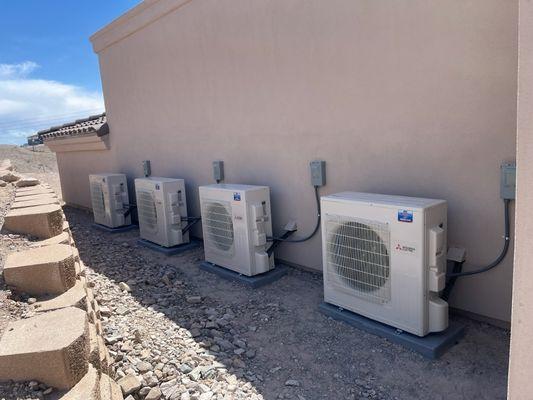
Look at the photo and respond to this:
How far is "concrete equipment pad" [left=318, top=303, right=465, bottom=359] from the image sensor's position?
2.43 metres

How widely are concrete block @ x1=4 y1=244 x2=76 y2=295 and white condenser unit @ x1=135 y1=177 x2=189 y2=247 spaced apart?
3135 millimetres

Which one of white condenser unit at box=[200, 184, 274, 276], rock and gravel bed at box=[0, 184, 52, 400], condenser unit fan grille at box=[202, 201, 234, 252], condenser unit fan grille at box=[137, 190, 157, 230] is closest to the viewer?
rock and gravel bed at box=[0, 184, 52, 400]

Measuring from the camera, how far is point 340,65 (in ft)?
10.8

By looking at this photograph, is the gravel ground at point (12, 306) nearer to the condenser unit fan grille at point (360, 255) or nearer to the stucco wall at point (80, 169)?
the condenser unit fan grille at point (360, 255)

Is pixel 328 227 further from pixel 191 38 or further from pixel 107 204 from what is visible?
pixel 107 204

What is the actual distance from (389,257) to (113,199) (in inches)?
197

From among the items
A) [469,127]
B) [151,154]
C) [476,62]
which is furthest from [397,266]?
[151,154]

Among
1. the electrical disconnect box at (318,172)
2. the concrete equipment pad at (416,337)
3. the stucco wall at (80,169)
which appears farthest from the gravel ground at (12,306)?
the stucco wall at (80,169)

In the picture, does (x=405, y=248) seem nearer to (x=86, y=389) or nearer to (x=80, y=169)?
(x=86, y=389)

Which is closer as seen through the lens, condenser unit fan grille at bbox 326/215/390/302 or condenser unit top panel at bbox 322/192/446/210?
condenser unit top panel at bbox 322/192/446/210

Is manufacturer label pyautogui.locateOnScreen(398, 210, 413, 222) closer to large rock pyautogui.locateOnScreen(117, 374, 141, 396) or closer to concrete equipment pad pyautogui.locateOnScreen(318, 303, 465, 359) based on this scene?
concrete equipment pad pyautogui.locateOnScreen(318, 303, 465, 359)

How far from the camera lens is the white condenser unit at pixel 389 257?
7.89 ft

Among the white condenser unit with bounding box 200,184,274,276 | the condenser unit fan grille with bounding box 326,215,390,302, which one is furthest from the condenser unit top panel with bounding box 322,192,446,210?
the white condenser unit with bounding box 200,184,274,276

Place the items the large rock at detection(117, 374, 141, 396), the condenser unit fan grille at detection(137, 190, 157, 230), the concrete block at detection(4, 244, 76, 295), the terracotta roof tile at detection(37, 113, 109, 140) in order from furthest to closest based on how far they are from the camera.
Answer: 1. the terracotta roof tile at detection(37, 113, 109, 140)
2. the condenser unit fan grille at detection(137, 190, 157, 230)
3. the large rock at detection(117, 374, 141, 396)
4. the concrete block at detection(4, 244, 76, 295)
